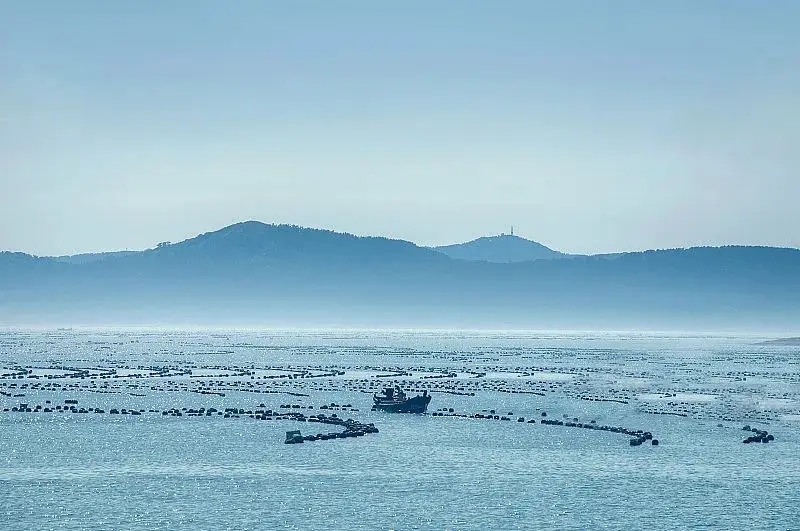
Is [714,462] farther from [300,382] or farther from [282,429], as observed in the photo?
[300,382]

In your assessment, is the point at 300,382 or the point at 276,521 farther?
the point at 300,382

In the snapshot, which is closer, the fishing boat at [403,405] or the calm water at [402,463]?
the calm water at [402,463]

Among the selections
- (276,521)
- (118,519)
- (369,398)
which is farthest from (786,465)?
(369,398)

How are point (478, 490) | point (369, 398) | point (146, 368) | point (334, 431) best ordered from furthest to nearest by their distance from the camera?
1. point (146, 368)
2. point (369, 398)
3. point (334, 431)
4. point (478, 490)

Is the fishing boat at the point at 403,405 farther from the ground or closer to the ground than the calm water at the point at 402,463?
farther from the ground

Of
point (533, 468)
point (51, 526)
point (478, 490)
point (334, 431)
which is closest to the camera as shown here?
point (51, 526)

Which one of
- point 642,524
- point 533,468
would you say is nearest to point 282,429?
point 533,468

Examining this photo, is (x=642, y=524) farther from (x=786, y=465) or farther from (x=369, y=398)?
(x=369, y=398)

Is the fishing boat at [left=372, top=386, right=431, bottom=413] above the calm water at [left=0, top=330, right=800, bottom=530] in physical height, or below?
above

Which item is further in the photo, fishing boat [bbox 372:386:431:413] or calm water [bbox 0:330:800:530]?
fishing boat [bbox 372:386:431:413]

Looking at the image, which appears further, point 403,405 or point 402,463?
point 403,405

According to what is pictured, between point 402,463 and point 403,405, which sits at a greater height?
point 403,405
